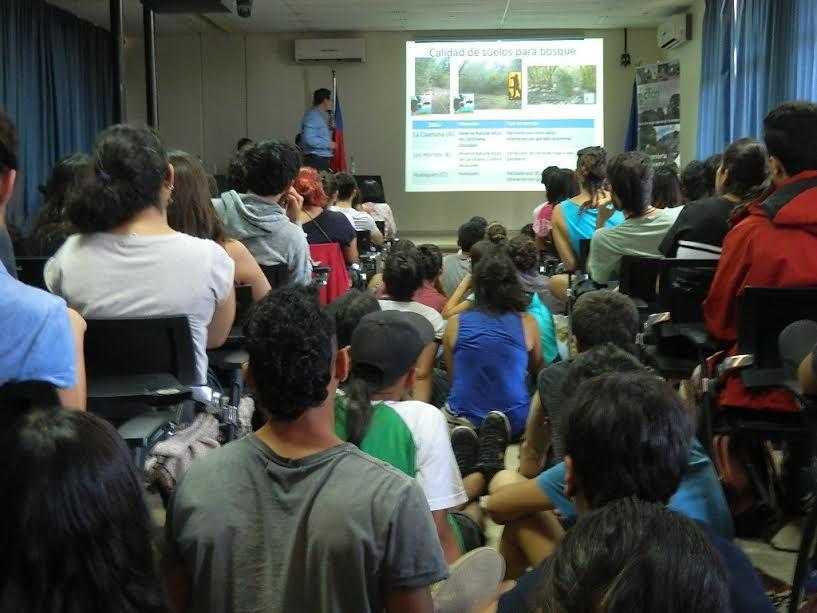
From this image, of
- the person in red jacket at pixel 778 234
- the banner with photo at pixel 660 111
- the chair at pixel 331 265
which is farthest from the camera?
the banner with photo at pixel 660 111

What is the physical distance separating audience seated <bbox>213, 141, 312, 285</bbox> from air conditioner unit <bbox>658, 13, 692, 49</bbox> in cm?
775

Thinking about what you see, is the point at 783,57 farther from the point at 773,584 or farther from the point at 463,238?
the point at 773,584

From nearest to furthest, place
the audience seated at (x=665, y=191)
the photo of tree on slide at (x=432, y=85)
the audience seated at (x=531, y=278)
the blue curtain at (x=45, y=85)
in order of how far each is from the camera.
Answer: the audience seated at (x=531, y=278) < the audience seated at (x=665, y=191) < the blue curtain at (x=45, y=85) < the photo of tree on slide at (x=432, y=85)

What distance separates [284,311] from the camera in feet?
4.85

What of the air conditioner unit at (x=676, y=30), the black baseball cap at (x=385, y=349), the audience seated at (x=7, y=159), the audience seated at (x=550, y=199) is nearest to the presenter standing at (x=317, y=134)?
the air conditioner unit at (x=676, y=30)

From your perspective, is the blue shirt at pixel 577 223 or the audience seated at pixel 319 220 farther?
the blue shirt at pixel 577 223

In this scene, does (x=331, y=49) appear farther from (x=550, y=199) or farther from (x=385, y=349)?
(x=385, y=349)

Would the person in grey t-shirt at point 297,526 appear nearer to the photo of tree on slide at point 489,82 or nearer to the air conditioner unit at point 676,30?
the air conditioner unit at point 676,30

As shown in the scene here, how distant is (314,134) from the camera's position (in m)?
11.0

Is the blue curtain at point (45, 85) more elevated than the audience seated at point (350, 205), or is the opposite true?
the blue curtain at point (45, 85)

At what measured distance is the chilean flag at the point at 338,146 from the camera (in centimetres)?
1191

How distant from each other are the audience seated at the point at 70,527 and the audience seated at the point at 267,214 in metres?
2.84

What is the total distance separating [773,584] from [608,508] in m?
2.02

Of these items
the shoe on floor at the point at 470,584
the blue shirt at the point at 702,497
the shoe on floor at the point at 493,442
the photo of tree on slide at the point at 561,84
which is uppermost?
the photo of tree on slide at the point at 561,84
